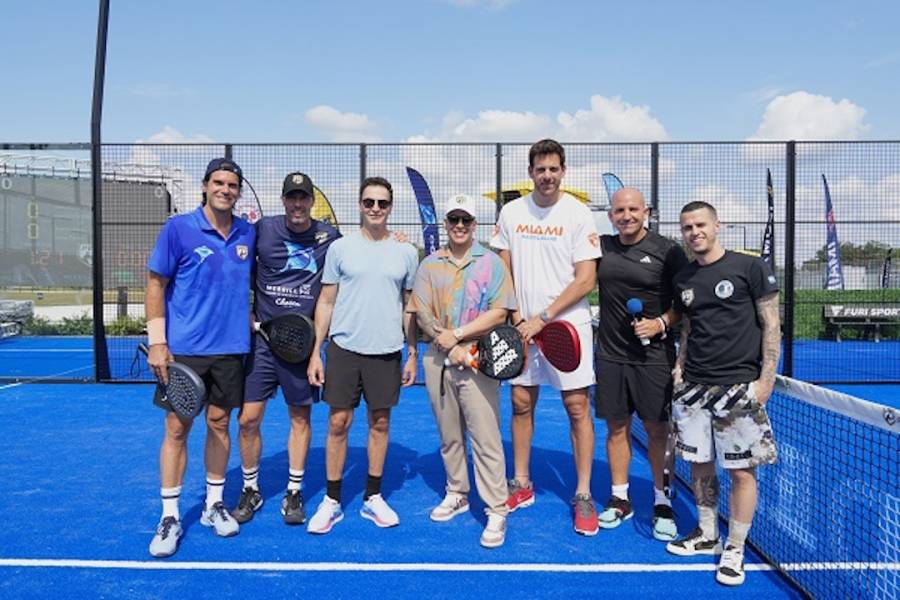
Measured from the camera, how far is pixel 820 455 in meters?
4.72

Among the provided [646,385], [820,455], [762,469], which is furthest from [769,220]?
[646,385]

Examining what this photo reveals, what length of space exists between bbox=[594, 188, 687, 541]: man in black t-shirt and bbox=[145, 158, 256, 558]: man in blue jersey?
7.25 ft

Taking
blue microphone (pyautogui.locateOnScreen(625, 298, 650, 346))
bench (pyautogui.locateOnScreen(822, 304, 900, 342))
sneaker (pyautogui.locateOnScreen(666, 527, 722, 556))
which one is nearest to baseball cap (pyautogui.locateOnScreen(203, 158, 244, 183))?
blue microphone (pyautogui.locateOnScreen(625, 298, 650, 346))

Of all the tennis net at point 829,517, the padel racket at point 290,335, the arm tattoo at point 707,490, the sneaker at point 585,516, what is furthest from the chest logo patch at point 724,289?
the padel racket at point 290,335

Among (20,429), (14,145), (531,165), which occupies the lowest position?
(20,429)

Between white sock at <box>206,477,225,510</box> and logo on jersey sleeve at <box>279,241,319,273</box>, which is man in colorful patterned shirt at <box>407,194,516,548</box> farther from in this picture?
white sock at <box>206,477,225,510</box>

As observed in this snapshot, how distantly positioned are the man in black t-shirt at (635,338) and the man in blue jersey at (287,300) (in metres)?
1.82

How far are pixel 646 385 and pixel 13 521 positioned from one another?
13.3 feet

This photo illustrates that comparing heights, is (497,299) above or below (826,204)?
below

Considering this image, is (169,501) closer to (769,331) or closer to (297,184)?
(297,184)

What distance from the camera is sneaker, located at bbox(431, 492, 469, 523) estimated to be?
4055 millimetres

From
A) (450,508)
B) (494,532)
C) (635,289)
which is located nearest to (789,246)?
(635,289)

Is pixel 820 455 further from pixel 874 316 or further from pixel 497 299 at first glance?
pixel 874 316

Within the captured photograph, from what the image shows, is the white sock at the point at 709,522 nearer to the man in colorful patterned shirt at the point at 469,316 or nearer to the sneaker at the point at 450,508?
the man in colorful patterned shirt at the point at 469,316
